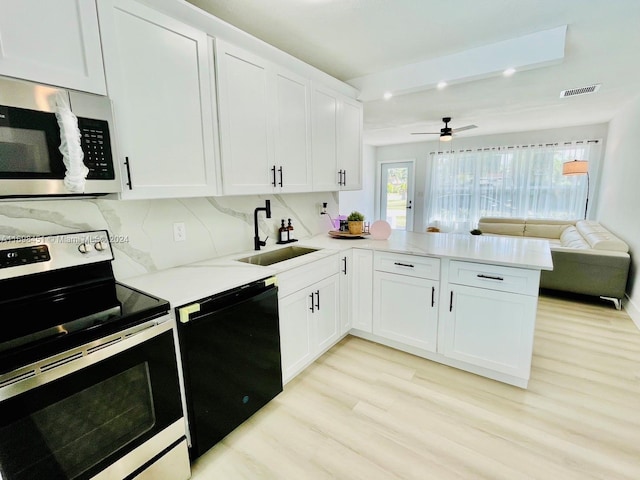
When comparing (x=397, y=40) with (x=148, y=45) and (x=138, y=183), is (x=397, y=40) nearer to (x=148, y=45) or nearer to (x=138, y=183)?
(x=148, y=45)

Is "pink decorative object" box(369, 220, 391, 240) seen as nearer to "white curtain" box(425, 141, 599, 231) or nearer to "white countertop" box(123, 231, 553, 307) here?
"white countertop" box(123, 231, 553, 307)

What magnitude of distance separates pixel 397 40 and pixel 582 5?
1131 mm

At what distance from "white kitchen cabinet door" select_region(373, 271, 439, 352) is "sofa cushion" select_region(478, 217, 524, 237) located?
4.26 meters

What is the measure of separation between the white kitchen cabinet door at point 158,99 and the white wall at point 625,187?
→ 4306mm

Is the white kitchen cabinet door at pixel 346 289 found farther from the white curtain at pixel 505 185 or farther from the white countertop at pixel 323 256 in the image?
the white curtain at pixel 505 185

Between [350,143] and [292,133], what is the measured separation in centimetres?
92

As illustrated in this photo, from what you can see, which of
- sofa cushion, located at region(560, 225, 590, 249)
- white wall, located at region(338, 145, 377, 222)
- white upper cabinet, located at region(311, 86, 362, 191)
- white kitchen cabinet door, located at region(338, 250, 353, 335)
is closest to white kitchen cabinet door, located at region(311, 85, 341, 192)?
white upper cabinet, located at region(311, 86, 362, 191)

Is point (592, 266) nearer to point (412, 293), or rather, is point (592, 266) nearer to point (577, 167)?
point (577, 167)

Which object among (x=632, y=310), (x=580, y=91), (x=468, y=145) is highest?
(x=580, y=91)

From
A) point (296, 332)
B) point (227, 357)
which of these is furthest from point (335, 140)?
point (227, 357)

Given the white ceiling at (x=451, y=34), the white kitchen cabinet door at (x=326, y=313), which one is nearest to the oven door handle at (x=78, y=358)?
the white kitchen cabinet door at (x=326, y=313)

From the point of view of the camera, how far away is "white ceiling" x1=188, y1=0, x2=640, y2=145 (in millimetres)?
1905

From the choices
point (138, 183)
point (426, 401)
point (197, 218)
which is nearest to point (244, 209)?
point (197, 218)

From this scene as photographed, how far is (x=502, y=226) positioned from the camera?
5.82m
